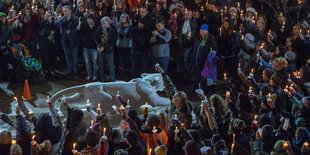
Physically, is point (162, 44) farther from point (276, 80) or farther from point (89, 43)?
point (276, 80)

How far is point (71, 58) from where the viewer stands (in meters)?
13.9

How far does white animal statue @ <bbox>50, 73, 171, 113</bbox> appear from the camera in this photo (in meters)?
10.1

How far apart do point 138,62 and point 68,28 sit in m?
2.13

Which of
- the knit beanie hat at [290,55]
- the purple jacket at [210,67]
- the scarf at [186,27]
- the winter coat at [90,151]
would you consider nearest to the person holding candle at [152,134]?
the winter coat at [90,151]

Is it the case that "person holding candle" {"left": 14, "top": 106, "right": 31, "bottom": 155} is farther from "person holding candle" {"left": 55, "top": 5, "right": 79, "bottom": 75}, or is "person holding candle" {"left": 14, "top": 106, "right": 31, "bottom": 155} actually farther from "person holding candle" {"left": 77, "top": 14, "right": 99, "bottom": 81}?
"person holding candle" {"left": 55, "top": 5, "right": 79, "bottom": 75}

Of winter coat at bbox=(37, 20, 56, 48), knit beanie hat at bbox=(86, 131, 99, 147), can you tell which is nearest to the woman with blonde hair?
winter coat at bbox=(37, 20, 56, 48)

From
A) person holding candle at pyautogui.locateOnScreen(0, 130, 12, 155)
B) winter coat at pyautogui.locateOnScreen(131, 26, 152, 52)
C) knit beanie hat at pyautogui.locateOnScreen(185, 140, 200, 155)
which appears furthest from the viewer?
winter coat at pyautogui.locateOnScreen(131, 26, 152, 52)

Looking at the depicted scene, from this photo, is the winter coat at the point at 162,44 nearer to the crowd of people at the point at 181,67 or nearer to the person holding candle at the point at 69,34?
the crowd of people at the point at 181,67

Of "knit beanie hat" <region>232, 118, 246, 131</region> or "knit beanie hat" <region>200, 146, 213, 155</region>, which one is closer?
"knit beanie hat" <region>200, 146, 213, 155</region>

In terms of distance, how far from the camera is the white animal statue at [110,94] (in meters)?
Result: 10.1

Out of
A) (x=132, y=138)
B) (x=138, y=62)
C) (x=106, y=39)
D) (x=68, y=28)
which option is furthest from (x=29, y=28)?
(x=132, y=138)

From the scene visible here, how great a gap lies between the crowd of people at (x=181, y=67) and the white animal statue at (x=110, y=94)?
33.2 inches

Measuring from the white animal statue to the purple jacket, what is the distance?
166 cm

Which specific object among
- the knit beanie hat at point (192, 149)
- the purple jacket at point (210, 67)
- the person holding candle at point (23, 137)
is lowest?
the person holding candle at point (23, 137)
